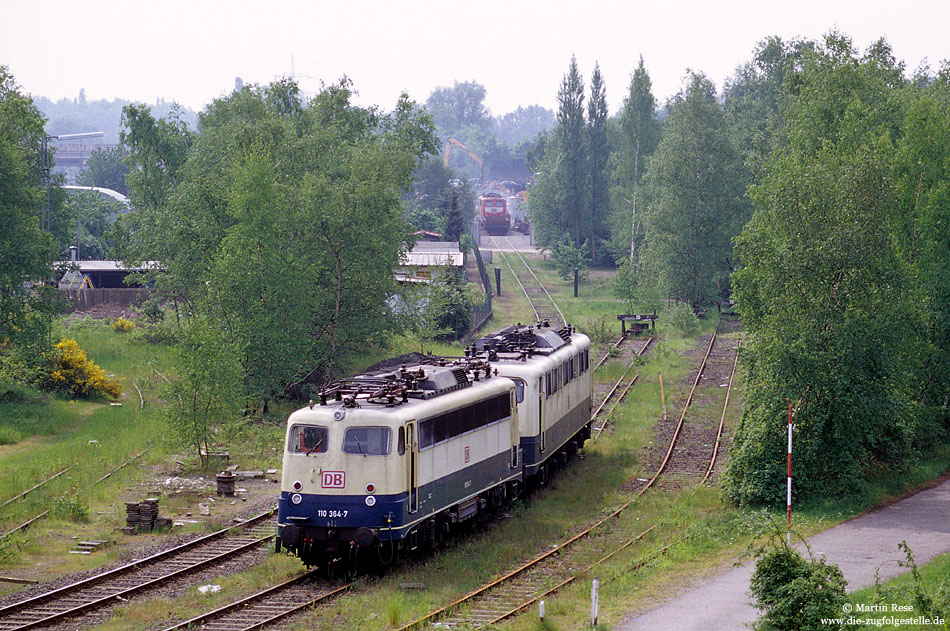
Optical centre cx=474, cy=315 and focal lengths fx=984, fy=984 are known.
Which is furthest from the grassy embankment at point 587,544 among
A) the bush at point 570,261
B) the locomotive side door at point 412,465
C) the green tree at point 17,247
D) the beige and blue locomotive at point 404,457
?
the bush at point 570,261

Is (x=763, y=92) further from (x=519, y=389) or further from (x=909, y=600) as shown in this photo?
(x=909, y=600)

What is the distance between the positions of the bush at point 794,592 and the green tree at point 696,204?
165 ft

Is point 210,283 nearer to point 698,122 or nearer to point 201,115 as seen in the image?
point 201,115

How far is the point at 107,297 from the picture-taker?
70.1 metres

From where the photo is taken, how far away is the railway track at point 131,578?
16.7 m

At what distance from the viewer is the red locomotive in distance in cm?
12988

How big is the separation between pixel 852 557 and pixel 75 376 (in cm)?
3359

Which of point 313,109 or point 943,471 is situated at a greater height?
point 313,109

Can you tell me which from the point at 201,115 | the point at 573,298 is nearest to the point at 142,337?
the point at 201,115

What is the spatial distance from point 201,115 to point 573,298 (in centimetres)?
3218

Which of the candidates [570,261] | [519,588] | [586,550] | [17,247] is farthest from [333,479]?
[570,261]

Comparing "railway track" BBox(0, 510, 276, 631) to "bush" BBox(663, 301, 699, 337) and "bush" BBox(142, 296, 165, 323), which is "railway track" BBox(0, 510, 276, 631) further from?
"bush" BBox(142, 296, 165, 323)

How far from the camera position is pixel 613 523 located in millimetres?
23797

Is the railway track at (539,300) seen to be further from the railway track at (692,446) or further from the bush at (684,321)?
the railway track at (692,446)
